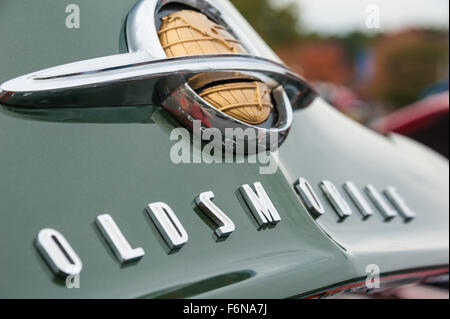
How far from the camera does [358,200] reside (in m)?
1.23

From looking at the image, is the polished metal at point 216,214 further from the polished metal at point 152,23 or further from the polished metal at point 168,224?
the polished metal at point 152,23

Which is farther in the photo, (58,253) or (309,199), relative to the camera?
(309,199)

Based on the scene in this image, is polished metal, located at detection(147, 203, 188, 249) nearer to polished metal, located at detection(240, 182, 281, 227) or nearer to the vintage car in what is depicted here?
the vintage car

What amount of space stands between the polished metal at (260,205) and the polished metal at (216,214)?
0.22 ft

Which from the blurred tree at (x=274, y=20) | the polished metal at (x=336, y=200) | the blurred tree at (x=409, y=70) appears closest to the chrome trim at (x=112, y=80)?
the polished metal at (x=336, y=200)

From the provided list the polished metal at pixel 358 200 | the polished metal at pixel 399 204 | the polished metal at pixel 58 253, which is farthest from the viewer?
the polished metal at pixel 399 204

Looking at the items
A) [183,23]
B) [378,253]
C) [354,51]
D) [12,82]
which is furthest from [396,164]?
[354,51]

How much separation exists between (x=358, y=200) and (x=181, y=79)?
0.54m

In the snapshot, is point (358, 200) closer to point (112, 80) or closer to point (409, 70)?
point (112, 80)

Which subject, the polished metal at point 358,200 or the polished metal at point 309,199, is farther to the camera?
the polished metal at point 358,200

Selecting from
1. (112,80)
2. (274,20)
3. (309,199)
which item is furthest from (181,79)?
(274,20)

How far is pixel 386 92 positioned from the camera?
31.5m

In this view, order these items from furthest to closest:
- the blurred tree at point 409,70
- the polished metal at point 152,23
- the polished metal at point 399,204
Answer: the blurred tree at point 409,70 → the polished metal at point 399,204 → the polished metal at point 152,23

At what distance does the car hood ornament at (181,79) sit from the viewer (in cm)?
92
